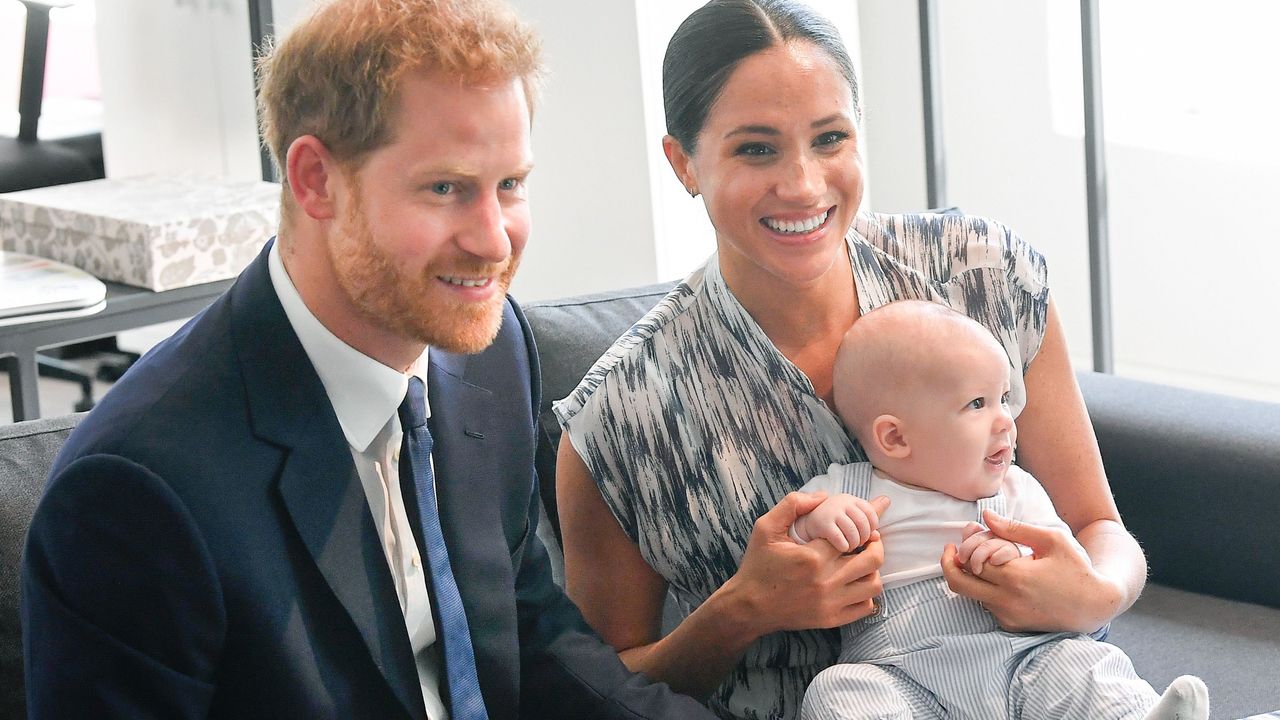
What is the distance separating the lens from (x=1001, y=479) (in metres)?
1.81

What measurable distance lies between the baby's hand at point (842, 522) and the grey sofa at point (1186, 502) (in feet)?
1.87

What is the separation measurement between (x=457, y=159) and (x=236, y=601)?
438 mm

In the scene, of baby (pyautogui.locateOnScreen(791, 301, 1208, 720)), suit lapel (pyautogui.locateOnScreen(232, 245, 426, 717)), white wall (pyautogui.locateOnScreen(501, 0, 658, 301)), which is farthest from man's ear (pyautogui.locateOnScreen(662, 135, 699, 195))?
white wall (pyautogui.locateOnScreen(501, 0, 658, 301))

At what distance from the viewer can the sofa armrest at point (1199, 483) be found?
87.5 inches

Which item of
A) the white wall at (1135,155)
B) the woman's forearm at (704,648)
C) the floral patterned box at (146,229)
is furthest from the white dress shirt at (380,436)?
the white wall at (1135,155)

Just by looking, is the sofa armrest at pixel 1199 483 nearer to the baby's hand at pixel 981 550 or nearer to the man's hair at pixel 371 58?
the baby's hand at pixel 981 550

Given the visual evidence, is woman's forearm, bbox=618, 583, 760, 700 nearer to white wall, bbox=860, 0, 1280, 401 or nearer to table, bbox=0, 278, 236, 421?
table, bbox=0, 278, 236, 421

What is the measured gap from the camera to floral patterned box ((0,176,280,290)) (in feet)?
9.62

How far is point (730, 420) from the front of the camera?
1.85 metres

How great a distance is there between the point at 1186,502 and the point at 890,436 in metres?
0.73

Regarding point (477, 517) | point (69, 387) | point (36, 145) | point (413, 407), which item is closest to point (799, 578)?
point (477, 517)

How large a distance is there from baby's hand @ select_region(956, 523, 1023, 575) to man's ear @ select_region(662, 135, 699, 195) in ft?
1.73

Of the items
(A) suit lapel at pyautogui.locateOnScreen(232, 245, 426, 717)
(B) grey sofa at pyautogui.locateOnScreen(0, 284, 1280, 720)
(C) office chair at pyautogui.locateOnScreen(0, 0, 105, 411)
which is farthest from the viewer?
(C) office chair at pyautogui.locateOnScreen(0, 0, 105, 411)

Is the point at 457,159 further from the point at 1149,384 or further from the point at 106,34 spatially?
the point at 106,34
